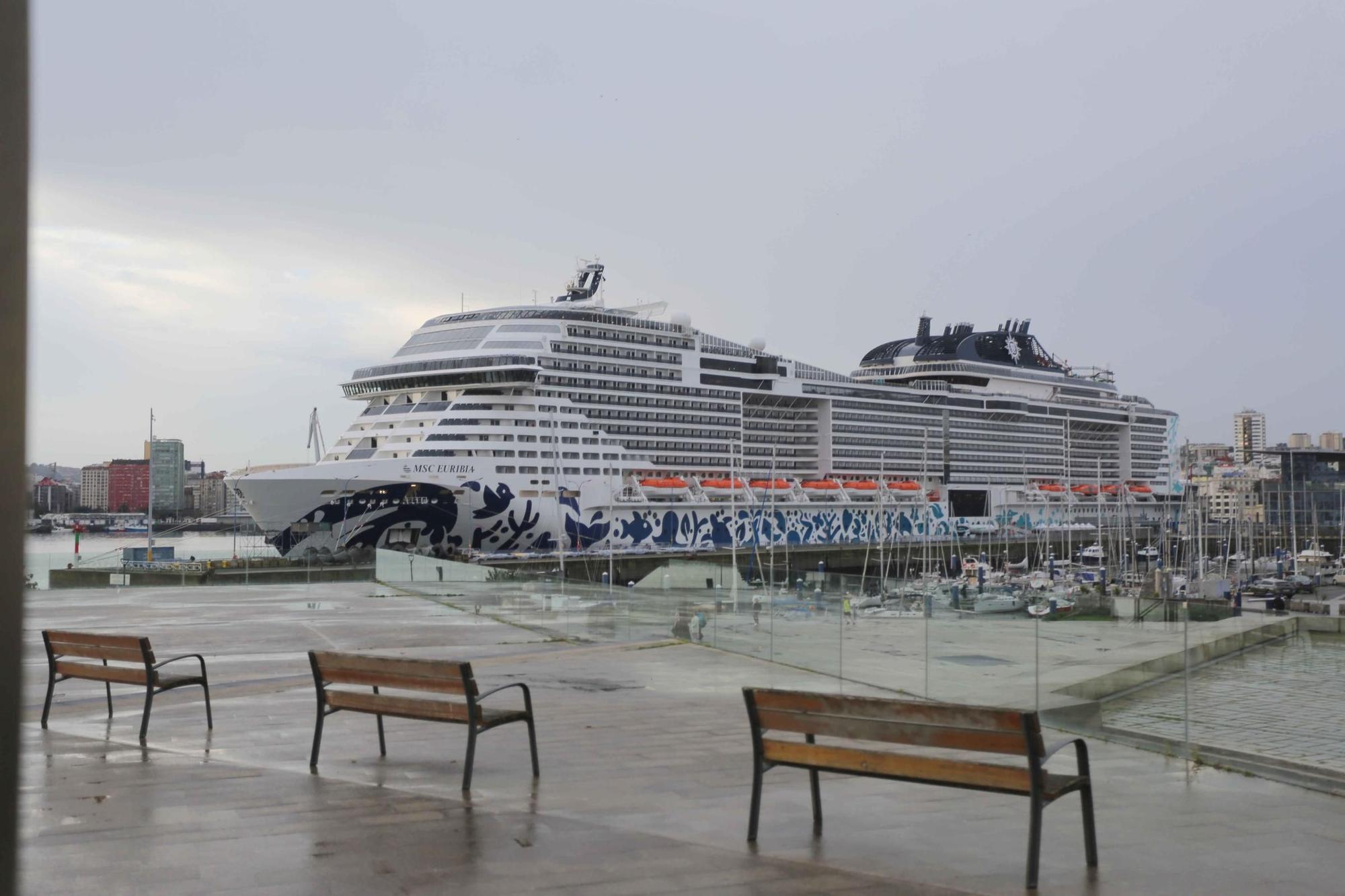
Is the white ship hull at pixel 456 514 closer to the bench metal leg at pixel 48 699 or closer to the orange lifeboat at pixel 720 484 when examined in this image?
the orange lifeboat at pixel 720 484

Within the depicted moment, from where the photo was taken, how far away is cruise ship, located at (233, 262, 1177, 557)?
4591 cm

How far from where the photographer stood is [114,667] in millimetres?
6668

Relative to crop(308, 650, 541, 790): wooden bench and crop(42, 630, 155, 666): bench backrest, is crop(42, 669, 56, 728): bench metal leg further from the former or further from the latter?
crop(308, 650, 541, 790): wooden bench

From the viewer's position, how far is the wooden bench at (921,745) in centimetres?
393

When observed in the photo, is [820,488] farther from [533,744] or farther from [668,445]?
[533,744]

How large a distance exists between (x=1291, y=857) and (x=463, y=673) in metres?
3.49

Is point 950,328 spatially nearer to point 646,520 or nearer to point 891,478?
point 891,478

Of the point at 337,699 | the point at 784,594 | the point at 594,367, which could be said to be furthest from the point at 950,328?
the point at 337,699

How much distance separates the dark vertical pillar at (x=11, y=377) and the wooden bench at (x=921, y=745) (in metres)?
3.27

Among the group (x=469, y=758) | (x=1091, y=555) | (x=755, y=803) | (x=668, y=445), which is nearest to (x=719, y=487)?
(x=668, y=445)

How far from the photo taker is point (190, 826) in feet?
14.5

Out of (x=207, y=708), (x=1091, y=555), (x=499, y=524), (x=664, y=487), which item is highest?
(x=664, y=487)

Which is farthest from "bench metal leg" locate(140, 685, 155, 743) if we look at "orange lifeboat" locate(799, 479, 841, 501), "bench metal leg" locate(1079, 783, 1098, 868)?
"orange lifeboat" locate(799, 479, 841, 501)

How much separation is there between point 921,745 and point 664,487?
5167 centimetres
